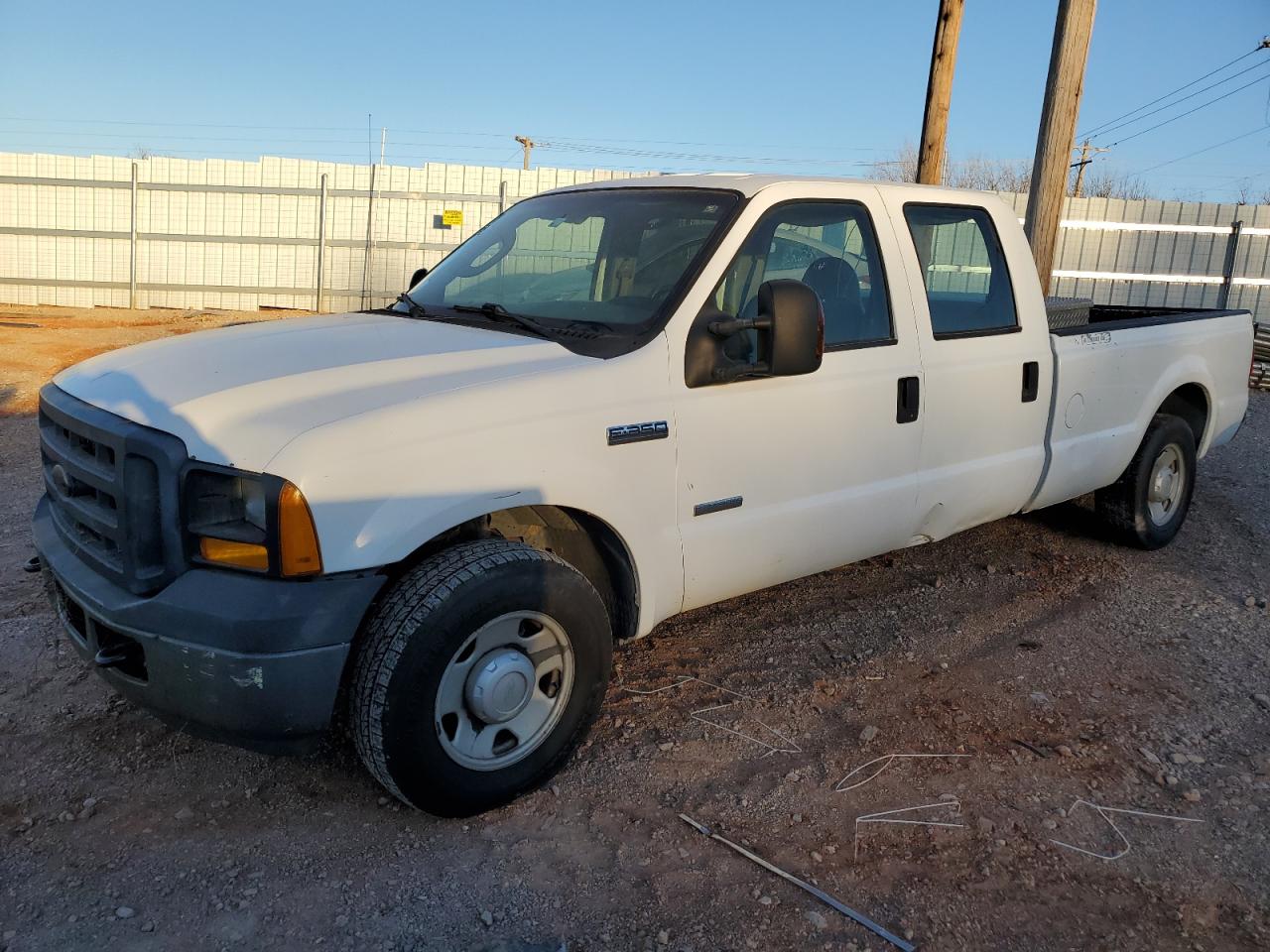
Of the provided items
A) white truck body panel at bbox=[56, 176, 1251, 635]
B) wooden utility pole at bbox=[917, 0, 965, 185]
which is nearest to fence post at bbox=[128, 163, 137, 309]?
wooden utility pole at bbox=[917, 0, 965, 185]

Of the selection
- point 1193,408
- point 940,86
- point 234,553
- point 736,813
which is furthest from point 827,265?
point 940,86

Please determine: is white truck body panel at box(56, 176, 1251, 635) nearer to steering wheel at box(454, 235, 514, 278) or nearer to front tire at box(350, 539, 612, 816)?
front tire at box(350, 539, 612, 816)

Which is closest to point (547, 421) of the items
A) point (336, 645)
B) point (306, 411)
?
point (306, 411)

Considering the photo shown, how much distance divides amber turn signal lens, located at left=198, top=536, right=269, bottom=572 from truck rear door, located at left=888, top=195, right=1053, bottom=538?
2.69 meters

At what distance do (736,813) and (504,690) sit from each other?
0.82 meters

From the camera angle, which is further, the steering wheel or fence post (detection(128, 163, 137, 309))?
fence post (detection(128, 163, 137, 309))

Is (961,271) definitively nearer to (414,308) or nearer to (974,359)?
(974,359)

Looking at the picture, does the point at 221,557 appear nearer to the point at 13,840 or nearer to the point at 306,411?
the point at 306,411

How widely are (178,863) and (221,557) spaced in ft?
2.87

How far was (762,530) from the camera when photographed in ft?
12.2

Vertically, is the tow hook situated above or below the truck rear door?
below

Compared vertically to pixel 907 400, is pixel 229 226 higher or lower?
higher

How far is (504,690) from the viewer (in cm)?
297

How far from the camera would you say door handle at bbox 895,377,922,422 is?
408 cm
